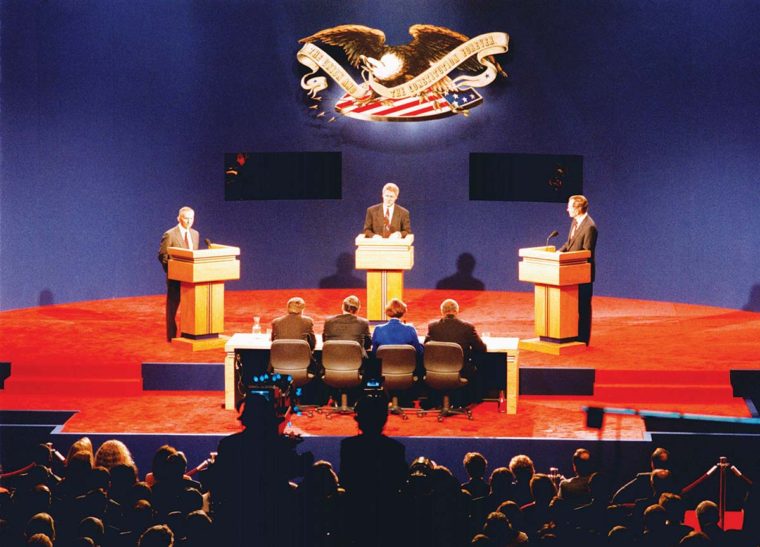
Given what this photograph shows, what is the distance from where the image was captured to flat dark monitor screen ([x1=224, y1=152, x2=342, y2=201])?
13.3 meters

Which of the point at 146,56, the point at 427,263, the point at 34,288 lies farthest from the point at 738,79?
the point at 34,288

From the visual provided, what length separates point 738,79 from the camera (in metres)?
12.2

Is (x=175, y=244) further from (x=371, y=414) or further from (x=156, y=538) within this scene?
(x=156, y=538)

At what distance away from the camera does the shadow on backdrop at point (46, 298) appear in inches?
495

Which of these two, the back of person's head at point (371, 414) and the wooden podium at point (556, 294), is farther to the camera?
the wooden podium at point (556, 294)

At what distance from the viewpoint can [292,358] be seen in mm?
8516

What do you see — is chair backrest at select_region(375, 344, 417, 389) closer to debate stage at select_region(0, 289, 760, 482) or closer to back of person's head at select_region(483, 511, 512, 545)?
debate stage at select_region(0, 289, 760, 482)

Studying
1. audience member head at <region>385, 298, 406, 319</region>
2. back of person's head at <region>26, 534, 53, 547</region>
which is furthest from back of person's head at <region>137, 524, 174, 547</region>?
audience member head at <region>385, 298, 406, 319</region>

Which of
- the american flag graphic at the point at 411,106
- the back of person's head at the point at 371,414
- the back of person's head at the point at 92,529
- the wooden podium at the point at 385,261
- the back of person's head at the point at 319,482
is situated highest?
the american flag graphic at the point at 411,106

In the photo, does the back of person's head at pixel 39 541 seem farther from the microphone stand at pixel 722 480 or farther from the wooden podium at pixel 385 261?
the wooden podium at pixel 385 261

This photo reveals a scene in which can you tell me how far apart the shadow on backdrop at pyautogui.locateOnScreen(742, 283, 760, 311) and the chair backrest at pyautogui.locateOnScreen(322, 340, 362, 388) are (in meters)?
5.96

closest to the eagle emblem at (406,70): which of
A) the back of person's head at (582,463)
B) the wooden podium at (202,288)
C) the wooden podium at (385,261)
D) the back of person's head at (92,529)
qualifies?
the wooden podium at (385,261)

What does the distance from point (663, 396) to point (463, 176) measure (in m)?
4.99

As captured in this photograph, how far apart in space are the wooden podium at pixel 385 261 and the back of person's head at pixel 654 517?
5.67 m
